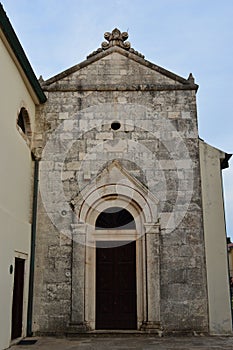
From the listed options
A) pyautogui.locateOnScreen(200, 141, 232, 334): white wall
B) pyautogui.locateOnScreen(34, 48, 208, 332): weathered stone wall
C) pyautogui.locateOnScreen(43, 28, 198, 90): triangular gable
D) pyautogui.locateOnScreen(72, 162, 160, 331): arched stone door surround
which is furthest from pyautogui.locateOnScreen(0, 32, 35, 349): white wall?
pyautogui.locateOnScreen(200, 141, 232, 334): white wall

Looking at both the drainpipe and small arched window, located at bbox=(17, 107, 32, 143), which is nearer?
the drainpipe

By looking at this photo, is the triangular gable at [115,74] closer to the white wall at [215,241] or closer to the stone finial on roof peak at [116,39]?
the stone finial on roof peak at [116,39]

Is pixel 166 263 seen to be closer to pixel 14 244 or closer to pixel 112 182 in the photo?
pixel 112 182

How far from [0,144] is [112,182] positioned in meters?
2.68

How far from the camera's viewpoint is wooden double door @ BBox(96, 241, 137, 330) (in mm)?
7805

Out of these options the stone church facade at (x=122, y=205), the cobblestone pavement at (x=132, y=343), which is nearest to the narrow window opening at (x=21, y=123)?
the stone church facade at (x=122, y=205)

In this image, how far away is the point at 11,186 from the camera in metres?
6.88

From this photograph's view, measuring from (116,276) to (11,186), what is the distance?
2.79 meters

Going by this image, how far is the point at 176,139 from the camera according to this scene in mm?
8531

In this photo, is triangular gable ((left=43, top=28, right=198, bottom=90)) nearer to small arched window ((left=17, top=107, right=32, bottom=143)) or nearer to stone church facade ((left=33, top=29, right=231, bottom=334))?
stone church facade ((left=33, top=29, right=231, bottom=334))

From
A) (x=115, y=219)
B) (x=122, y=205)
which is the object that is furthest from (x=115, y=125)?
(x=115, y=219)

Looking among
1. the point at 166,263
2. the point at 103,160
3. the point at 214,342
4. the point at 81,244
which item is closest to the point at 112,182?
the point at 103,160

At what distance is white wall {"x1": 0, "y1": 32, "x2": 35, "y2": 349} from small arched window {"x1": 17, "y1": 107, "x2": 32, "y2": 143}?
16cm

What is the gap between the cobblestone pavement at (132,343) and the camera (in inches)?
252
